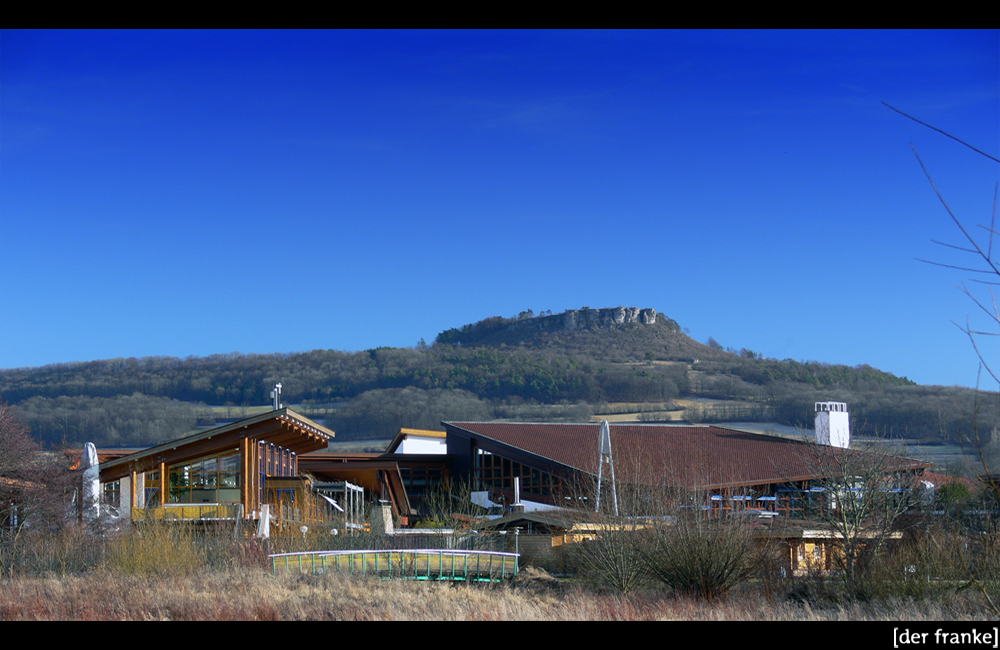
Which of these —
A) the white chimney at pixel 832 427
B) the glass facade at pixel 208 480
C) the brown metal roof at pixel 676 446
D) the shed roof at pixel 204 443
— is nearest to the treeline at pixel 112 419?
the brown metal roof at pixel 676 446

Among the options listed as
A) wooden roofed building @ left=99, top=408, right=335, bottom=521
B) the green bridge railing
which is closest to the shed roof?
wooden roofed building @ left=99, top=408, right=335, bottom=521

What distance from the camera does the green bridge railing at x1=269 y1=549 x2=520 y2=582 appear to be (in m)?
19.9

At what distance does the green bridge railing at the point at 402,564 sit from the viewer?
19859mm

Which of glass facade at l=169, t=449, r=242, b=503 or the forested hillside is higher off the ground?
the forested hillside

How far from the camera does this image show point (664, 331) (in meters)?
183

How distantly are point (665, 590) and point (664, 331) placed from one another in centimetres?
16831

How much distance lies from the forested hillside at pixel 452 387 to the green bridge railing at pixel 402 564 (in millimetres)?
78892

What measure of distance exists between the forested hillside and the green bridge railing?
78.9 metres

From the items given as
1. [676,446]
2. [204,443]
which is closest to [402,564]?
[204,443]

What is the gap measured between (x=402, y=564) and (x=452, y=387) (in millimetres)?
118899

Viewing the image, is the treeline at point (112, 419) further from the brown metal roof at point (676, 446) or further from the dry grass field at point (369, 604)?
the dry grass field at point (369, 604)

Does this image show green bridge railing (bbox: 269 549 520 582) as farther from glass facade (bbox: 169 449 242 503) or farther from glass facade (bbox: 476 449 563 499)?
glass facade (bbox: 476 449 563 499)
